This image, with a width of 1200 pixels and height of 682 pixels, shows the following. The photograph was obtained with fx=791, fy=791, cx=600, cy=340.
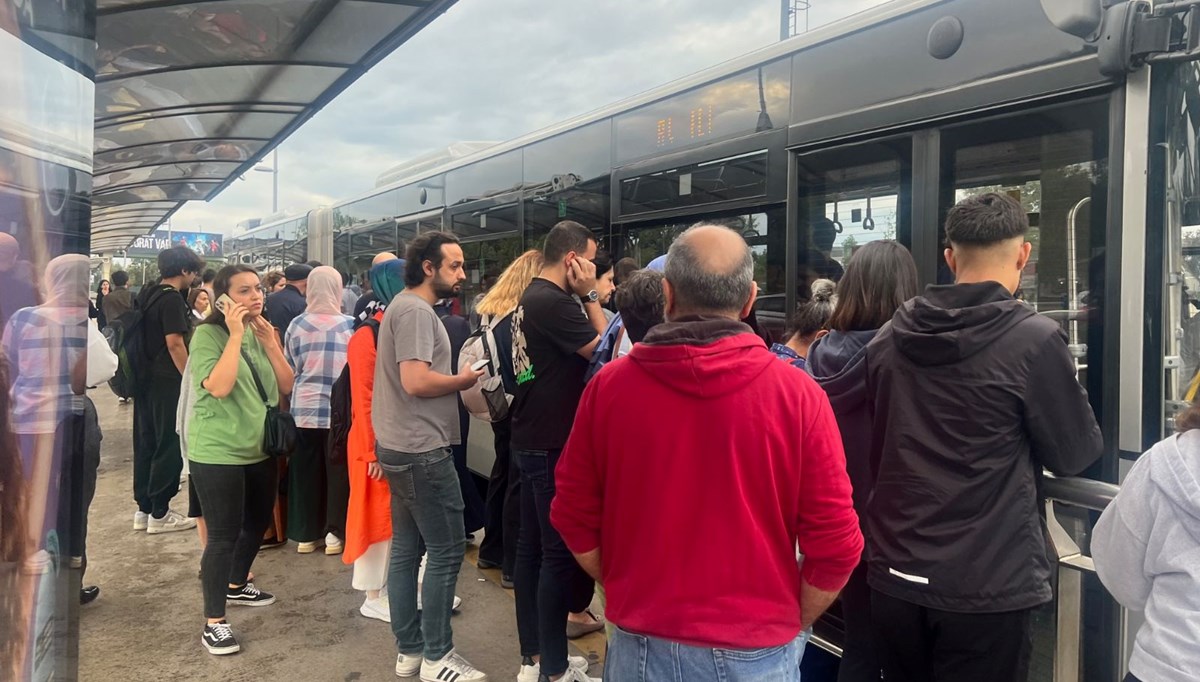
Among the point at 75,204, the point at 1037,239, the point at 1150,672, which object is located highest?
the point at 1037,239

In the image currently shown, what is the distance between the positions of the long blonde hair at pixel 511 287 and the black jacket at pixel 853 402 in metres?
A: 1.66

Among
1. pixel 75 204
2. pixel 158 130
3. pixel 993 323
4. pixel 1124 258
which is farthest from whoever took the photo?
pixel 158 130

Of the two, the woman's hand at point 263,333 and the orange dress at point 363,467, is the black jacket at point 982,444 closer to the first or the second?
the orange dress at point 363,467

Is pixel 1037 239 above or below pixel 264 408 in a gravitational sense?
above

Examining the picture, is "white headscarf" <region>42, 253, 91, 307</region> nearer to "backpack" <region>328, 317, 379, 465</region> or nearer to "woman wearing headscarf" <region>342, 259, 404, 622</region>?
"woman wearing headscarf" <region>342, 259, 404, 622</region>

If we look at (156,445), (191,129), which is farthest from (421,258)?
(191,129)

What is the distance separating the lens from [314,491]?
562 cm

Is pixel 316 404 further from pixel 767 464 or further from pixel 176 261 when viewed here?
pixel 767 464

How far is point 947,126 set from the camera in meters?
3.38

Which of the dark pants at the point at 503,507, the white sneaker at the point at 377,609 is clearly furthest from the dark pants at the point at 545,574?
the white sneaker at the point at 377,609

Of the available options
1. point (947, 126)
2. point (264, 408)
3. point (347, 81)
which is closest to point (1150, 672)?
point (947, 126)

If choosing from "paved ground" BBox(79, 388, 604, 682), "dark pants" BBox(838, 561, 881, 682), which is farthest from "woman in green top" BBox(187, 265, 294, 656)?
"dark pants" BBox(838, 561, 881, 682)

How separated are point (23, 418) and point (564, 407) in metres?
2.34

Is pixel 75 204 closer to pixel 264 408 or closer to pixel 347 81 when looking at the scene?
pixel 264 408
